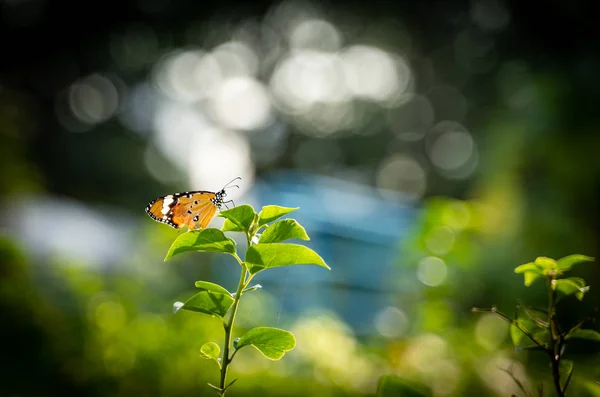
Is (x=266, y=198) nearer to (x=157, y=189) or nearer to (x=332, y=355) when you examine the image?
(x=332, y=355)

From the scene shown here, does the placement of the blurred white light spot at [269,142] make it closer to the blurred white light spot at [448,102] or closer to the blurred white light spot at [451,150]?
the blurred white light spot at [448,102]

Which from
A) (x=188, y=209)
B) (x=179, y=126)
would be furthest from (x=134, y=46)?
(x=188, y=209)

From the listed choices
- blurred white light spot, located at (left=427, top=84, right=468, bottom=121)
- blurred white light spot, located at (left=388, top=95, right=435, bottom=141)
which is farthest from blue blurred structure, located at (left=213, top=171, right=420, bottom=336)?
blurred white light spot, located at (left=388, top=95, right=435, bottom=141)

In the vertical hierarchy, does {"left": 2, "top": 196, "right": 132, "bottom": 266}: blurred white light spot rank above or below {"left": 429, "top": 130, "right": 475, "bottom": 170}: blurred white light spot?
below

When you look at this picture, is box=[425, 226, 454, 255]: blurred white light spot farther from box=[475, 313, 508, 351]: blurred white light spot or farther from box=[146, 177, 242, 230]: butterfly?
box=[146, 177, 242, 230]: butterfly

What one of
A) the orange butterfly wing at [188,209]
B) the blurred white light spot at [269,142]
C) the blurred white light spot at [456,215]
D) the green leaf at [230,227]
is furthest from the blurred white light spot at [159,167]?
the green leaf at [230,227]

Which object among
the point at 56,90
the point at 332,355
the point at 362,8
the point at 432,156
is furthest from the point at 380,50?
the point at 332,355
